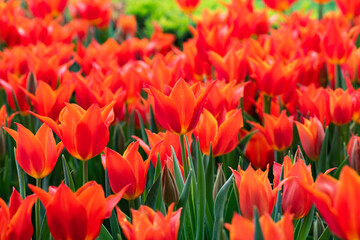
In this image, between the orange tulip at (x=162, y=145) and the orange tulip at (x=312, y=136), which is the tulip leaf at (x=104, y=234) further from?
the orange tulip at (x=312, y=136)

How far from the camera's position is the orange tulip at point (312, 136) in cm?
170

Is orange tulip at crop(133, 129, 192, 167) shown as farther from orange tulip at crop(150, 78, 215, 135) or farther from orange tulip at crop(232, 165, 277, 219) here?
orange tulip at crop(232, 165, 277, 219)

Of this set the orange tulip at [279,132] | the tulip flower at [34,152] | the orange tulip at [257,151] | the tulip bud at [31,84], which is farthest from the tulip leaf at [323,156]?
the tulip bud at [31,84]

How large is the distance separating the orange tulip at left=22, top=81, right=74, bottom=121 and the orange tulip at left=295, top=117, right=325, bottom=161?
30.9 inches

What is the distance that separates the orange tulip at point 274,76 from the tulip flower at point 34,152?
3.18 feet

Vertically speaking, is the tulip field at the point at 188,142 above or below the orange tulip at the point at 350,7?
below

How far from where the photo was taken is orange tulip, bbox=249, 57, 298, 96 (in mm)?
2080

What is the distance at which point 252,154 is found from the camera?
196 cm

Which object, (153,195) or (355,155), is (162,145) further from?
(355,155)

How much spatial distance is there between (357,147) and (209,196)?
0.46 meters

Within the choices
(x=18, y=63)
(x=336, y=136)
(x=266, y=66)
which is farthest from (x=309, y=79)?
(x=18, y=63)

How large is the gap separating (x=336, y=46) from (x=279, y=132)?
76cm

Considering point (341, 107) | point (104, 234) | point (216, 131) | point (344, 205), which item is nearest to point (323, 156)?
point (341, 107)

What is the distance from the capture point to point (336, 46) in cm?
236
